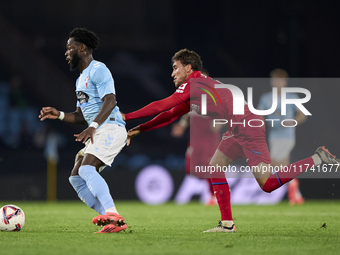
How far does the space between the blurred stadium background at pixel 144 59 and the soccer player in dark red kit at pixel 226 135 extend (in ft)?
18.7

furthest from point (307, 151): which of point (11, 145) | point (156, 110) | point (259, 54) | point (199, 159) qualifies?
point (156, 110)

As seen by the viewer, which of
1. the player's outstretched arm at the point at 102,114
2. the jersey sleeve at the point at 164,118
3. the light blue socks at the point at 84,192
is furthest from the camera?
the jersey sleeve at the point at 164,118

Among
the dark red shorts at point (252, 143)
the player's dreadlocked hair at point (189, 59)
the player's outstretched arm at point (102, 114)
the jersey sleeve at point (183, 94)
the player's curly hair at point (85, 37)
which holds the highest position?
the player's curly hair at point (85, 37)

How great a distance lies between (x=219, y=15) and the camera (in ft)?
46.4

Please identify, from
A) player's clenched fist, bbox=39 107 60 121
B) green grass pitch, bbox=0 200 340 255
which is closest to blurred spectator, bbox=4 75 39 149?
green grass pitch, bbox=0 200 340 255

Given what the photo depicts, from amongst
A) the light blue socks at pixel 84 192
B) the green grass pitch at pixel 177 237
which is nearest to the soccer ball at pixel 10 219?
the green grass pitch at pixel 177 237

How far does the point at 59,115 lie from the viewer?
211 inches

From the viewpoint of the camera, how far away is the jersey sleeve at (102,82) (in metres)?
5.18

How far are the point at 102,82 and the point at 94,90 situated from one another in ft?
0.53

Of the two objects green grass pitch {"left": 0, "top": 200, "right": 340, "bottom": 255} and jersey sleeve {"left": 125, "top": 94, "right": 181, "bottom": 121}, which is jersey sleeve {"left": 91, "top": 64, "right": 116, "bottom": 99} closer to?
jersey sleeve {"left": 125, "top": 94, "right": 181, "bottom": 121}

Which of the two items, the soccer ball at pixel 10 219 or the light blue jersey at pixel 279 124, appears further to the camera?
the light blue jersey at pixel 279 124

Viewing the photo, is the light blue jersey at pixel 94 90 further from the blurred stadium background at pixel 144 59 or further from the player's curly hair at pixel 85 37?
the blurred stadium background at pixel 144 59

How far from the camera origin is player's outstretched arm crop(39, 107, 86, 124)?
5215 millimetres

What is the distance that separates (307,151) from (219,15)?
452 centimetres
